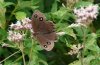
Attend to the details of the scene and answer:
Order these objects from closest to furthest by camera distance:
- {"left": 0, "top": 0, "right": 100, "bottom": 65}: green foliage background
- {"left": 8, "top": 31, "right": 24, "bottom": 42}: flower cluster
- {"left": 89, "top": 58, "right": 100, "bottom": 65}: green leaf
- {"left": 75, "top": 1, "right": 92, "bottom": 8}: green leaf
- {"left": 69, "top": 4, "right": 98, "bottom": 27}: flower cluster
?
{"left": 69, "top": 4, "right": 98, "bottom": 27}: flower cluster < {"left": 8, "top": 31, "right": 24, "bottom": 42}: flower cluster < {"left": 89, "top": 58, "right": 100, "bottom": 65}: green leaf < {"left": 0, "top": 0, "right": 100, "bottom": 65}: green foliage background < {"left": 75, "top": 1, "right": 92, "bottom": 8}: green leaf

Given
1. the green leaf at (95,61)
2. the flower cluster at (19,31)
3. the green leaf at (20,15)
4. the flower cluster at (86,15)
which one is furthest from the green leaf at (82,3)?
the flower cluster at (86,15)

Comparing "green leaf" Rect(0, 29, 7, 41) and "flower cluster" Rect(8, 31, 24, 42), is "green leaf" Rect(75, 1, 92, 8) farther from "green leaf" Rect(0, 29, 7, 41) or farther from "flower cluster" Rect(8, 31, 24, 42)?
"flower cluster" Rect(8, 31, 24, 42)

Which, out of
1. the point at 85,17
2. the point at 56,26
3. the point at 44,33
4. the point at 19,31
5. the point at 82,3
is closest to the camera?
the point at 85,17

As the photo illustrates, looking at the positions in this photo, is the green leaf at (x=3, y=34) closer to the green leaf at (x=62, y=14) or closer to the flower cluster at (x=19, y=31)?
the green leaf at (x=62, y=14)

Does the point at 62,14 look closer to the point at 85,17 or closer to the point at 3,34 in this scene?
the point at 3,34

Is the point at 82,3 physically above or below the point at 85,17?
below

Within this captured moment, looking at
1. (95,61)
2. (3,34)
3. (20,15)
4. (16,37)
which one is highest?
(16,37)

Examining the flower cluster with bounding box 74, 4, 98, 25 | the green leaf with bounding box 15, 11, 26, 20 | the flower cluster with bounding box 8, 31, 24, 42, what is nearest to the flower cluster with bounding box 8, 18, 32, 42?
the flower cluster with bounding box 8, 31, 24, 42

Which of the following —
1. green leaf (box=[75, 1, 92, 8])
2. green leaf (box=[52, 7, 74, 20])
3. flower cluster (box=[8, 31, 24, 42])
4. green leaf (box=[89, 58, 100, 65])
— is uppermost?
flower cluster (box=[8, 31, 24, 42])

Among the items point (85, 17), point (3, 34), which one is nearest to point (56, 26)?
point (3, 34)

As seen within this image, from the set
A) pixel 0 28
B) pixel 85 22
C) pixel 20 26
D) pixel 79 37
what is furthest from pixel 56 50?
pixel 85 22
